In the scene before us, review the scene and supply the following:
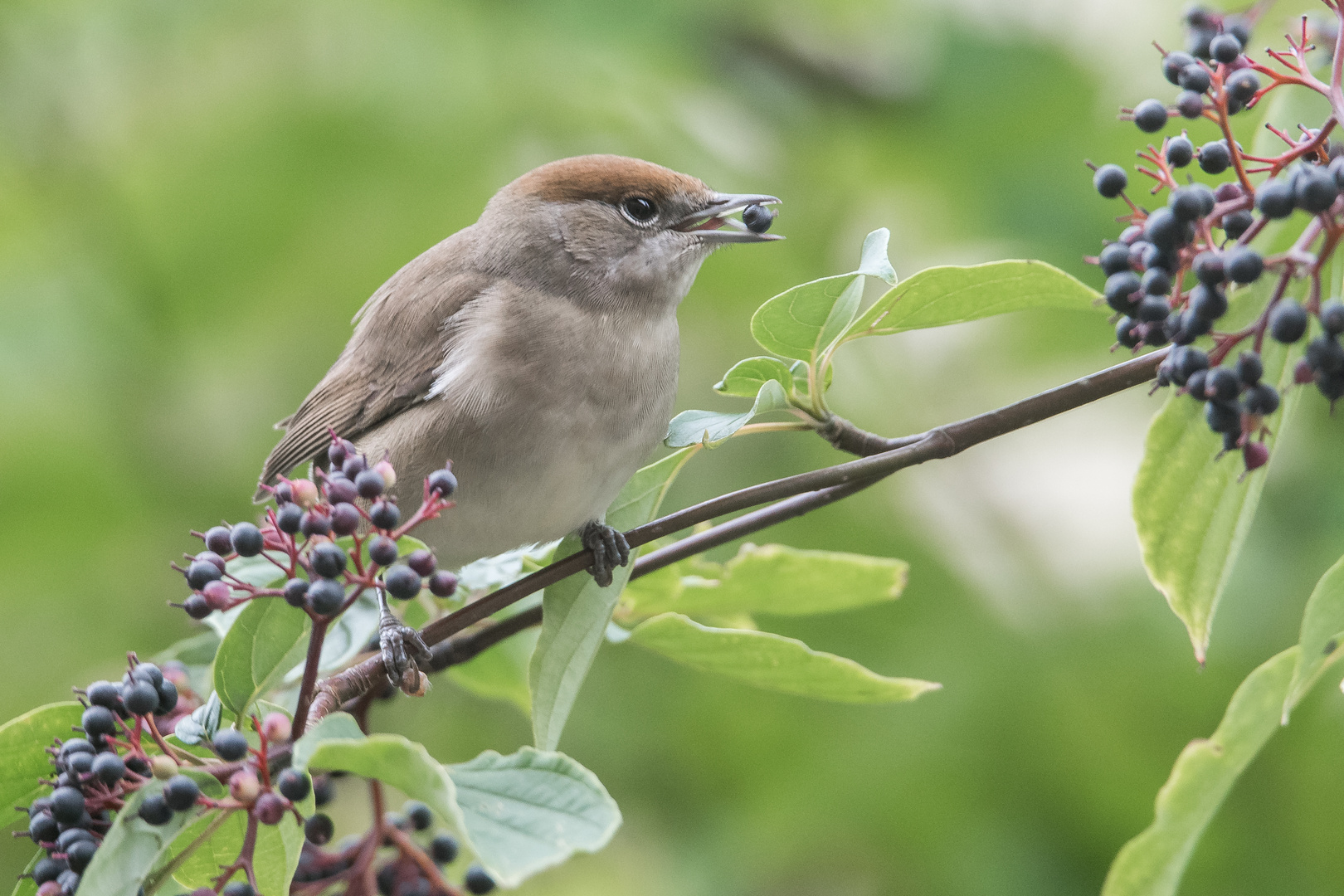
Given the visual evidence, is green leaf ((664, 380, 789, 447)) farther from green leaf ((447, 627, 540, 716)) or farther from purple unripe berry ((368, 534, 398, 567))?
green leaf ((447, 627, 540, 716))

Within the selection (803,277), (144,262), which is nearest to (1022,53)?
(803,277)

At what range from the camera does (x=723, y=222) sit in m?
3.85

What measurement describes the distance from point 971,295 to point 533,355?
4.47 ft

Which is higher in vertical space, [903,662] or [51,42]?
[51,42]

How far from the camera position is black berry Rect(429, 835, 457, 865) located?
2.79m

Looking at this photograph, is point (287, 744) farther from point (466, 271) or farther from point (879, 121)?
point (879, 121)

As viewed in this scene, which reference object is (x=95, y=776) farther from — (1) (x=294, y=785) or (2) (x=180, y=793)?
(1) (x=294, y=785)

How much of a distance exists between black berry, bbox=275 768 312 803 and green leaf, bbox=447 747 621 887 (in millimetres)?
221

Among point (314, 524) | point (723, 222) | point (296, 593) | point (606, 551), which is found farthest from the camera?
point (723, 222)

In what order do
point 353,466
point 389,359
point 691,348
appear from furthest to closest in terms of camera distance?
1. point 691,348
2. point 389,359
3. point 353,466

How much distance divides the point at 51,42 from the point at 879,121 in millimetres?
3384

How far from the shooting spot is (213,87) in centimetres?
516

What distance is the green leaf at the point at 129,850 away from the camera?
1890 mm

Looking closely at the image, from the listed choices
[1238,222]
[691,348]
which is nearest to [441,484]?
[1238,222]
